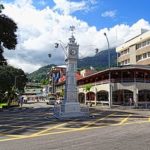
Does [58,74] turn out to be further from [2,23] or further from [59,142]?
[59,142]

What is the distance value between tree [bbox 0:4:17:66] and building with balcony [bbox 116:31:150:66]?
96.2 feet

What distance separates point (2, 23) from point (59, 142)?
3577cm

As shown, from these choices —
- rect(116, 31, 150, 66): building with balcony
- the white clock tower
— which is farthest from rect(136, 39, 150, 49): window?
the white clock tower

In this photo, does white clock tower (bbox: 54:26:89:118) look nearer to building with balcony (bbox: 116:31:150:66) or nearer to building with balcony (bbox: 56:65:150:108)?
building with balcony (bbox: 56:65:150:108)

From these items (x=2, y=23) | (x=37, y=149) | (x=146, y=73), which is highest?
(x=2, y=23)

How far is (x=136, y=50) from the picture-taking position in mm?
76188

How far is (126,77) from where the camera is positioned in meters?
59.7

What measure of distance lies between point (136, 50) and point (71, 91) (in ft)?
151

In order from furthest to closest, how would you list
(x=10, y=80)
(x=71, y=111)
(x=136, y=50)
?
(x=10, y=80) < (x=136, y=50) < (x=71, y=111)

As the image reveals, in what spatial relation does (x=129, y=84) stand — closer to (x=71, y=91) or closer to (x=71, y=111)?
(x=71, y=91)

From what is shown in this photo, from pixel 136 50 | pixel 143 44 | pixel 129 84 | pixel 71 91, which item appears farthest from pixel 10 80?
pixel 71 91

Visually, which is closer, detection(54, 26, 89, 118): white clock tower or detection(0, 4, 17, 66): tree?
detection(54, 26, 89, 118): white clock tower

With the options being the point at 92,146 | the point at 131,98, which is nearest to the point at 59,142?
the point at 92,146

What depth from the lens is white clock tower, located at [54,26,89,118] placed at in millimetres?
31984
